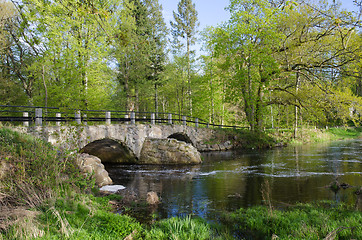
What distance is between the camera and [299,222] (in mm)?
5484

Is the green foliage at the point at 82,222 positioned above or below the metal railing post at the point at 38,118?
below

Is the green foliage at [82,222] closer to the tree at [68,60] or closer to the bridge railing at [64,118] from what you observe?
the bridge railing at [64,118]

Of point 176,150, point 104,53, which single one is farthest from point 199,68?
point 176,150

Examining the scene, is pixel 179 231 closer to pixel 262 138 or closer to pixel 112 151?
pixel 112 151

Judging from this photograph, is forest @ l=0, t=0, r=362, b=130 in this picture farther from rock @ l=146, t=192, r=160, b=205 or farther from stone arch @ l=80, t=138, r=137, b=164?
rock @ l=146, t=192, r=160, b=205

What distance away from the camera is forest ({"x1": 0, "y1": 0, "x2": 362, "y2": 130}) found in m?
16.9

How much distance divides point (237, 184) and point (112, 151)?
30.7ft

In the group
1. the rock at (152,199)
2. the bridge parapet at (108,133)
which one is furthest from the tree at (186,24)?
the rock at (152,199)

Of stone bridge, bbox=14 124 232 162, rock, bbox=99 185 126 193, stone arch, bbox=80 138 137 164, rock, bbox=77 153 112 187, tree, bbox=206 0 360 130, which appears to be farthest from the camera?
tree, bbox=206 0 360 130

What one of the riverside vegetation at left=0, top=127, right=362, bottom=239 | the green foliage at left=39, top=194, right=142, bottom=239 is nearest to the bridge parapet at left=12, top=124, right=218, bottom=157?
the riverside vegetation at left=0, top=127, right=362, bottom=239

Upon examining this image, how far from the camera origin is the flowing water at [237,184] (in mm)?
7781

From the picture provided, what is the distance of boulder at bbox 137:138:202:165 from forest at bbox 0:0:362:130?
232 inches

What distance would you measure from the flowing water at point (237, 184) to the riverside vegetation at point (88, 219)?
73 centimetres

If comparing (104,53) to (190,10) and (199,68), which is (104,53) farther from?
(190,10)
